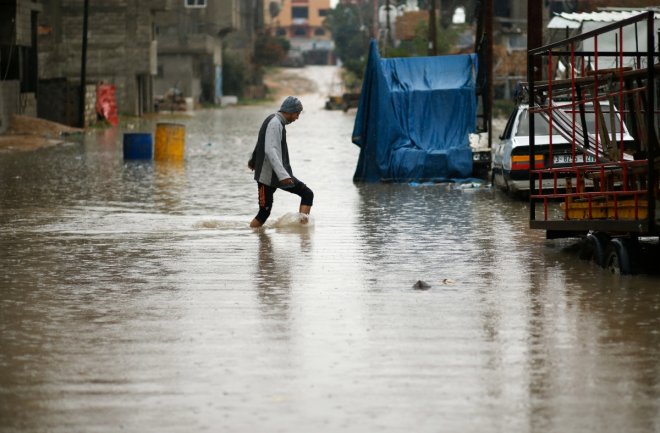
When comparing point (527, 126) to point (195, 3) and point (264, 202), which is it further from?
point (195, 3)

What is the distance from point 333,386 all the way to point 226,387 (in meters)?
0.56

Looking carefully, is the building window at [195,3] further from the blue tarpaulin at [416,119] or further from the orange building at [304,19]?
the orange building at [304,19]

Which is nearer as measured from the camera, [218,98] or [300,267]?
[300,267]

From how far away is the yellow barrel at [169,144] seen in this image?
30.1 metres

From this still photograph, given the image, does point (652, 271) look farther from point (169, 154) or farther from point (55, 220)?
point (169, 154)

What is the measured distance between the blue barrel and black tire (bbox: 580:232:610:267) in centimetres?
1904

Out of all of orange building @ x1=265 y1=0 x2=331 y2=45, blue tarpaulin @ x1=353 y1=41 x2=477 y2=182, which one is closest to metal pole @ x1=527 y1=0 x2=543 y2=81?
blue tarpaulin @ x1=353 y1=41 x2=477 y2=182

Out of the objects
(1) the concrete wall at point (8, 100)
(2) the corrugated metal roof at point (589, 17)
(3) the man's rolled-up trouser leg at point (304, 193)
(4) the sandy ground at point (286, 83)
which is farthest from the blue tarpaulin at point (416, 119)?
(4) the sandy ground at point (286, 83)

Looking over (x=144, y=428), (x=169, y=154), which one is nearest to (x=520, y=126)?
(x=169, y=154)

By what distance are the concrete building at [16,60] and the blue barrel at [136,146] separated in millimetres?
12613

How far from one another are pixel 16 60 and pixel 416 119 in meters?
23.3

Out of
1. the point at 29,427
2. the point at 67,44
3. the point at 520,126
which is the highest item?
the point at 67,44

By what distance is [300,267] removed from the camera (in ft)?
39.9

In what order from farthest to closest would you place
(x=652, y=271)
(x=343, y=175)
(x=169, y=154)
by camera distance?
(x=169, y=154)
(x=343, y=175)
(x=652, y=271)
